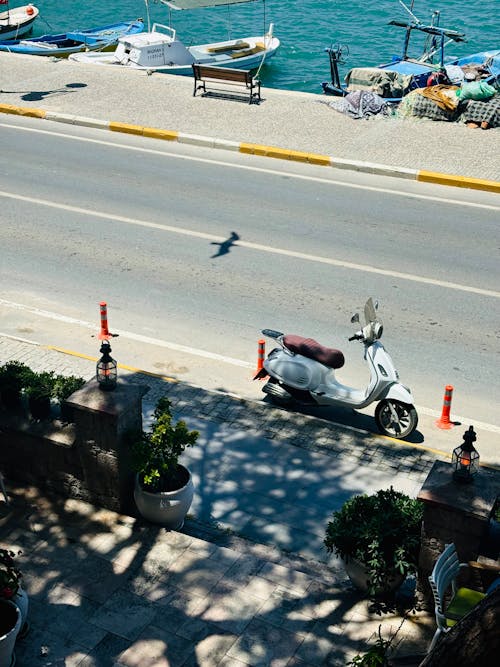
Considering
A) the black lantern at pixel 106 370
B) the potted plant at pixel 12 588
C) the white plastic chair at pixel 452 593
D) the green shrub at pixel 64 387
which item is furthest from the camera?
the green shrub at pixel 64 387

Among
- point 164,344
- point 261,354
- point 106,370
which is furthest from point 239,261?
point 106,370

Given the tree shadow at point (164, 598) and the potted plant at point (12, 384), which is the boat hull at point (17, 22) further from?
the tree shadow at point (164, 598)

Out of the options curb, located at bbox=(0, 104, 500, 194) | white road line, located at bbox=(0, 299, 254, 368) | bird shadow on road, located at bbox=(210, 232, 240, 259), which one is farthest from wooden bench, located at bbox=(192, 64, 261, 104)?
white road line, located at bbox=(0, 299, 254, 368)

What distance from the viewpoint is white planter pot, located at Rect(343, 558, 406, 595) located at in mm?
6555

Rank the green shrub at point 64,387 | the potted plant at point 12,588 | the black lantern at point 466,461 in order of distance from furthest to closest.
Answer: the green shrub at point 64,387 → the black lantern at point 466,461 → the potted plant at point 12,588

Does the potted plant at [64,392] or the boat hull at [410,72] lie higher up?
the potted plant at [64,392]

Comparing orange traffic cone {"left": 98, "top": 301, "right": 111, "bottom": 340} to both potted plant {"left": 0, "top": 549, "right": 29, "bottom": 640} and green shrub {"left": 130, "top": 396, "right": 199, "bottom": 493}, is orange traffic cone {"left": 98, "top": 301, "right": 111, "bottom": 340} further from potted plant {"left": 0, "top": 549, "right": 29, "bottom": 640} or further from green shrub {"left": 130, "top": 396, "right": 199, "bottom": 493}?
potted plant {"left": 0, "top": 549, "right": 29, "bottom": 640}

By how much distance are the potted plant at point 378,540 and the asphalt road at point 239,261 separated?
12.6 ft

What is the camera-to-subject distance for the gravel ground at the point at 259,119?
1903cm

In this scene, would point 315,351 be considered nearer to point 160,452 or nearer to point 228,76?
point 160,452

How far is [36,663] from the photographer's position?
614 centimetres

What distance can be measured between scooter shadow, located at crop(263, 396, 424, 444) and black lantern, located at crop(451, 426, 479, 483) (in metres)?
3.78

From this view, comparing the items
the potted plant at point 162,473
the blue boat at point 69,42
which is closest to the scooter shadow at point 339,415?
the potted plant at point 162,473

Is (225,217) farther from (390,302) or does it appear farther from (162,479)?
(162,479)
